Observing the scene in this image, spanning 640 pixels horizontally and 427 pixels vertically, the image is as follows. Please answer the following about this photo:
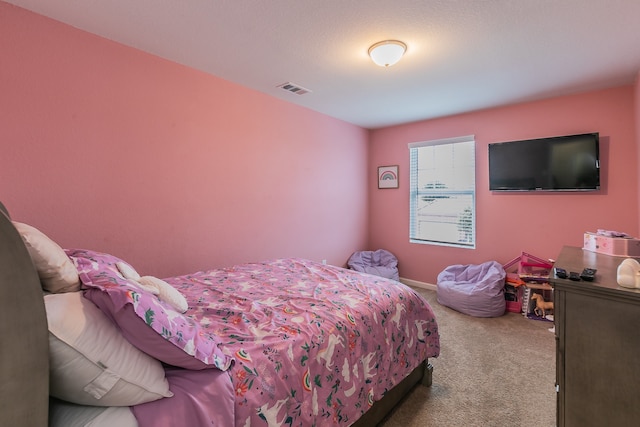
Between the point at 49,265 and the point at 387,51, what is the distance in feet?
7.67

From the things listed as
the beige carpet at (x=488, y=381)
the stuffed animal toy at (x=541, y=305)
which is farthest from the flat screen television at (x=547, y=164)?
the beige carpet at (x=488, y=381)

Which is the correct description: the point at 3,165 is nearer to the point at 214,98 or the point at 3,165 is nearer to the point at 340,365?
the point at 214,98

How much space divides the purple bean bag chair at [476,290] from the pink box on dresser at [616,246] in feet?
4.99

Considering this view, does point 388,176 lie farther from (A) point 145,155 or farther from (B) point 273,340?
(B) point 273,340

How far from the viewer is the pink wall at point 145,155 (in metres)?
1.89

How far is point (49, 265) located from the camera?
0.92 metres

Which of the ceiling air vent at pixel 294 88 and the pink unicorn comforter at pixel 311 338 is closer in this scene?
the pink unicorn comforter at pixel 311 338

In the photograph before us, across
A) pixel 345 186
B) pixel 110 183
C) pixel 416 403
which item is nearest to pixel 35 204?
pixel 110 183

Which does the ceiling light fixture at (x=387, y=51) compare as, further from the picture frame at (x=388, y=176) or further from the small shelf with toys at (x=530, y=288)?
the small shelf with toys at (x=530, y=288)

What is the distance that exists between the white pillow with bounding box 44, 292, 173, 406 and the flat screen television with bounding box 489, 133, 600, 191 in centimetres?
394

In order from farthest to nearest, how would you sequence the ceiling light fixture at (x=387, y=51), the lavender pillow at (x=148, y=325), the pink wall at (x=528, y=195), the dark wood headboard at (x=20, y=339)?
1. the pink wall at (x=528, y=195)
2. the ceiling light fixture at (x=387, y=51)
3. the lavender pillow at (x=148, y=325)
4. the dark wood headboard at (x=20, y=339)

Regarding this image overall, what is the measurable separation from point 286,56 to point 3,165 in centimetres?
206

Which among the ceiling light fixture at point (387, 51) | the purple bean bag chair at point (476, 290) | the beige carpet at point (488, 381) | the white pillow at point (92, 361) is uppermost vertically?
the ceiling light fixture at point (387, 51)

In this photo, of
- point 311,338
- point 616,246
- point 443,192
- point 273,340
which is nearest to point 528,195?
point 443,192
